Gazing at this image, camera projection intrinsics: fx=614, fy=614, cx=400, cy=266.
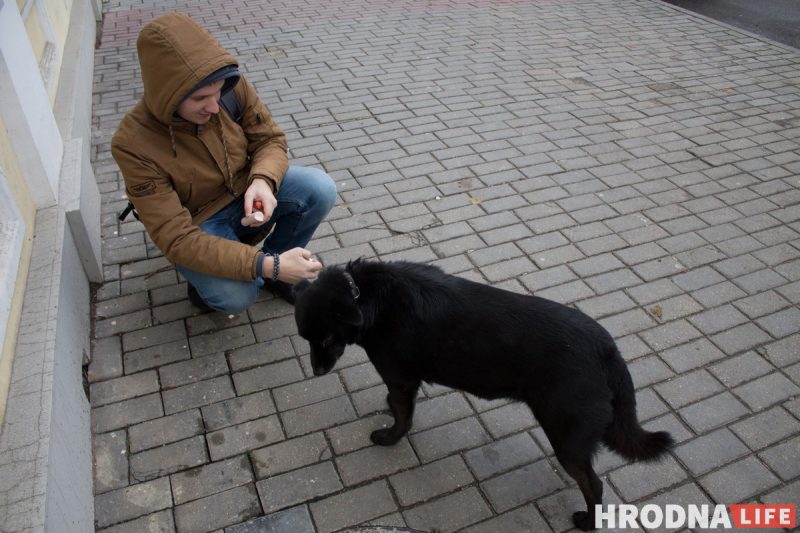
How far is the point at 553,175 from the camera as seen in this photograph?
490 centimetres

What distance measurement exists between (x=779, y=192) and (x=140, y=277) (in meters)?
4.63

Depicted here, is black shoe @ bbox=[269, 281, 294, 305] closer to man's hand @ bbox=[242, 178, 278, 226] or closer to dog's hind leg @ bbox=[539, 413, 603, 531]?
man's hand @ bbox=[242, 178, 278, 226]

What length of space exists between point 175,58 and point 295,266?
3.28ft

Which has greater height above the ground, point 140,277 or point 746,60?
point 746,60

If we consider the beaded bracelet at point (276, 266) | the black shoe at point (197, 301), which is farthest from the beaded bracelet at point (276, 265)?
the black shoe at point (197, 301)

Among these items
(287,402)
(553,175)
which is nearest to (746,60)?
(553,175)

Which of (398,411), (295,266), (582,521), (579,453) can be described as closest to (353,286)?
(295,266)

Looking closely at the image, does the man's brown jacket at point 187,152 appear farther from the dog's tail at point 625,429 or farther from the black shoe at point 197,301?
the dog's tail at point 625,429

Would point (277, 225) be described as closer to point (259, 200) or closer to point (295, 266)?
point (259, 200)

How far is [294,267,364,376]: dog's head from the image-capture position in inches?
91.3

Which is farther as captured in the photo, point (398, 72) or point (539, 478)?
point (398, 72)

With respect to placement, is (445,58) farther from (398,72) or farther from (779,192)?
(779,192)

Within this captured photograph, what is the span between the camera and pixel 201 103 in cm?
271

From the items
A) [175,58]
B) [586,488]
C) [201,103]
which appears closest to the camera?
[586,488]
